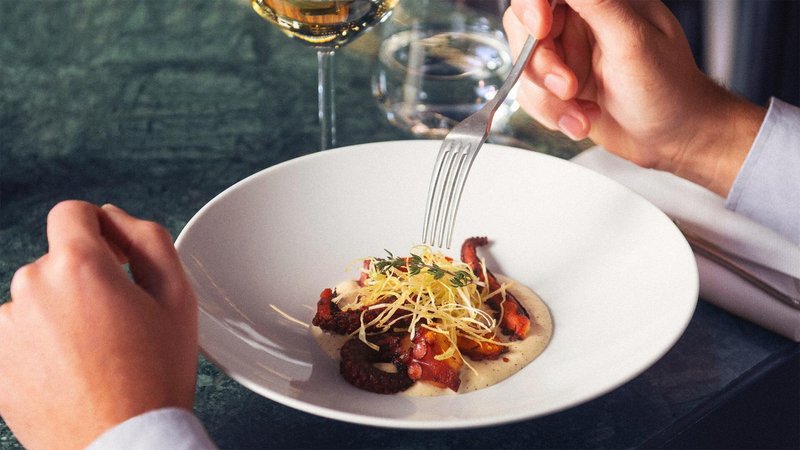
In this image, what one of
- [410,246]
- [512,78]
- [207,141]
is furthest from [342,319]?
[207,141]

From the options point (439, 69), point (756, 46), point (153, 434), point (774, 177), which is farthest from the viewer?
point (756, 46)

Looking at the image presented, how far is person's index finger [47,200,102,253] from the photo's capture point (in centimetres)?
93

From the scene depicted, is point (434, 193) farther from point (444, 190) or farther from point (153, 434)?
point (153, 434)

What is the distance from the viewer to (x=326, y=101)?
1521 millimetres

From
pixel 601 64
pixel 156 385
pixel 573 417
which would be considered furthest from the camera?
pixel 601 64

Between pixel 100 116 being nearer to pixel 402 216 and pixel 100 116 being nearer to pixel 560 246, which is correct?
pixel 402 216

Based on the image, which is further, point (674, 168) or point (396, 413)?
point (674, 168)

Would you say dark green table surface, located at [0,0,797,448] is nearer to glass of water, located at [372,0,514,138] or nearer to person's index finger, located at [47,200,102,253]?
glass of water, located at [372,0,514,138]

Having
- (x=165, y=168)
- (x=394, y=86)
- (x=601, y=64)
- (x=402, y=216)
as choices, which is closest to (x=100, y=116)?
(x=165, y=168)

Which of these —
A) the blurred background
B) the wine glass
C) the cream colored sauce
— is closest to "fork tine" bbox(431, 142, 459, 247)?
the cream colored sauce

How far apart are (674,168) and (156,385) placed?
100 centimetres

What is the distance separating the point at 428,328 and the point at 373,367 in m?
0.08

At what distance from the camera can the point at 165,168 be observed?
1607 mm

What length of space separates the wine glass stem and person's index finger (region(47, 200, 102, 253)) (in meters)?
0.61
